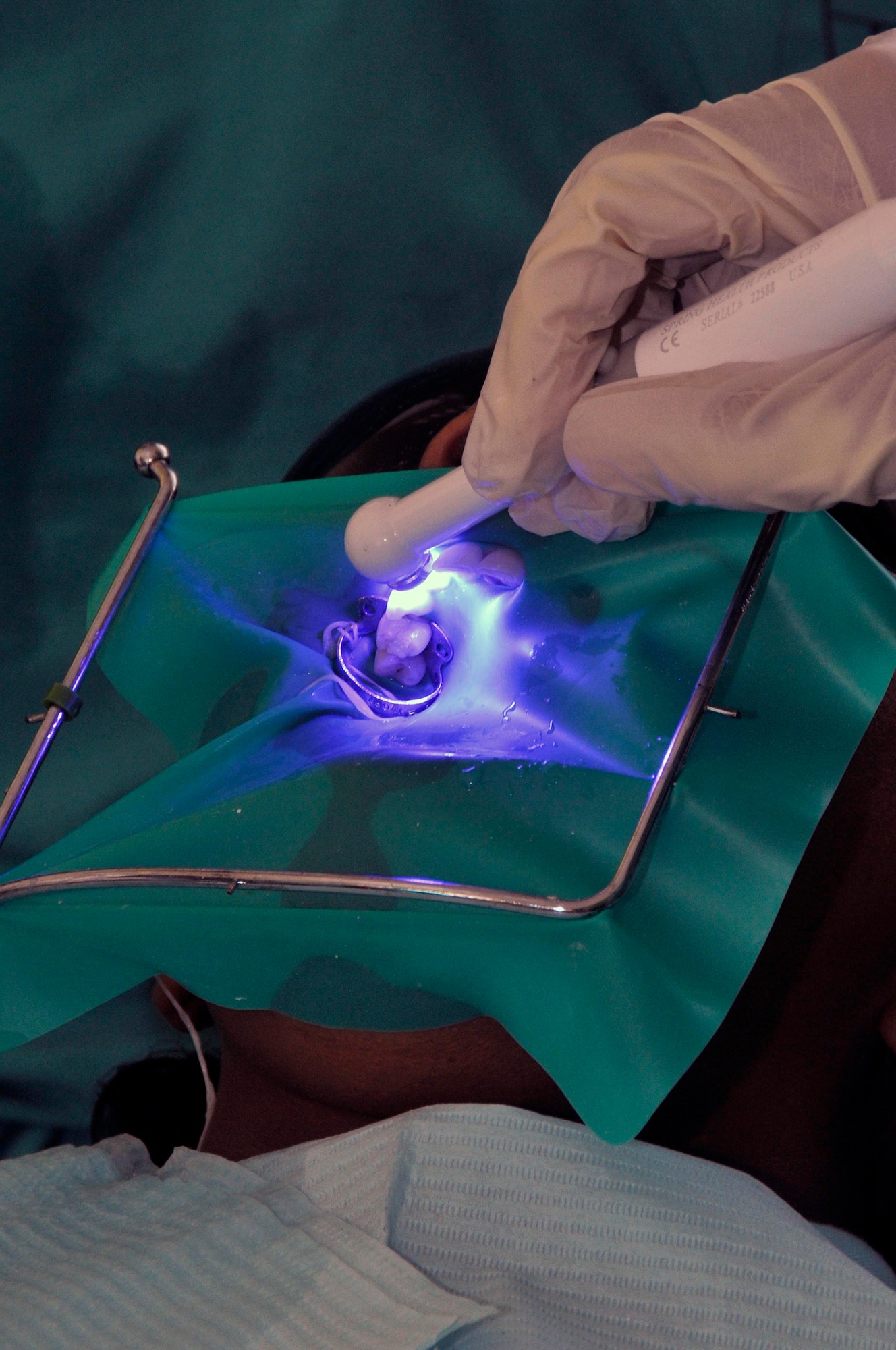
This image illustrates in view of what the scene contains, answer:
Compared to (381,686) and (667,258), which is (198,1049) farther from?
(667,258)

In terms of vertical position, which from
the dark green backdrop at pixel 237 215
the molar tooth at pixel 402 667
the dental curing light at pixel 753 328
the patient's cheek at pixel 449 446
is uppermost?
the dark green backdrop at pixel 237 215

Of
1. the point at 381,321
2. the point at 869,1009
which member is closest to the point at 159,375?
the point at 381,321

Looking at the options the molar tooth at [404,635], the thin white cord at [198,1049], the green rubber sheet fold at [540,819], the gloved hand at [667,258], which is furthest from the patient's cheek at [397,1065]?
the gloved hand at [667,258]

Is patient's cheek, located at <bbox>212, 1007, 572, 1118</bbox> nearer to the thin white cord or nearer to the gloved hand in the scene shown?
Answer: the thin white cord

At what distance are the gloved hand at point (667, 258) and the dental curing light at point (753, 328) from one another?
0.02 m

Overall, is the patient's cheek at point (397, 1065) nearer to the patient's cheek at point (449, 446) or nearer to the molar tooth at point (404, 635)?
the molar tooth at point (404, 635)

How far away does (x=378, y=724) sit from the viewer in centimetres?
90

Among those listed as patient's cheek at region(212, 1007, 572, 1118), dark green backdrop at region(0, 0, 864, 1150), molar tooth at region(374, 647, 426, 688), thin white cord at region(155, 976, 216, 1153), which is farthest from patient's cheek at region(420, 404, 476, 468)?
thin white cord at region(155, 976, 216, 1153)

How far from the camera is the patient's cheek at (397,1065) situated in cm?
88

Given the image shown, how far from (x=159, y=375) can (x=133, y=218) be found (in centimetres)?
19

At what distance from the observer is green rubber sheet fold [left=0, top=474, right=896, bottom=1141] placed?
0.75 metres

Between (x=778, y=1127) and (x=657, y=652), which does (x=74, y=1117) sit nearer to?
(x=778, y=1127)

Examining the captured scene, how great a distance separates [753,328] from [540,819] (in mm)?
409

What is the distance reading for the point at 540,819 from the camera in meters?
0.81
